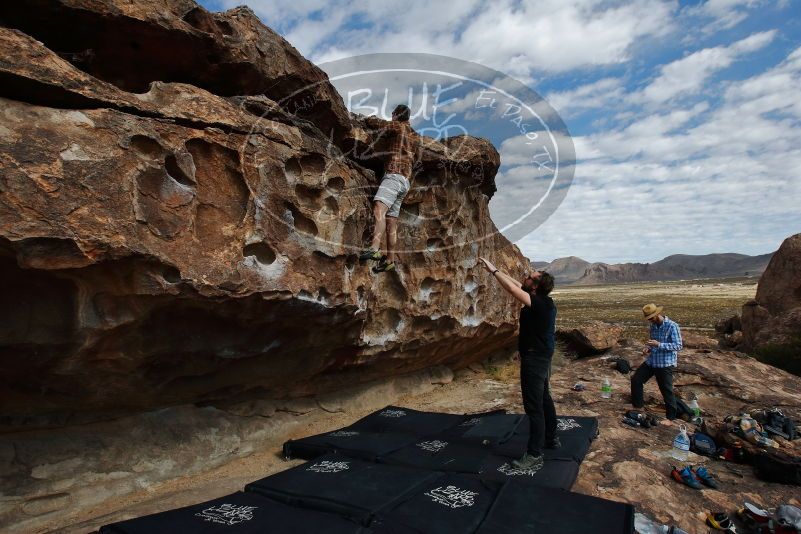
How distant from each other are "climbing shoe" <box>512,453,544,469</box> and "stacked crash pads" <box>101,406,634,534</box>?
0.19 feet

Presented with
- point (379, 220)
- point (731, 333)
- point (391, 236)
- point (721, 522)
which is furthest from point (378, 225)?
point (731, 333)

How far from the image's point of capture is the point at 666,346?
821 centimetres

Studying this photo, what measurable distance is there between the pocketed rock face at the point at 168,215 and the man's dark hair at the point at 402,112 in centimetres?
68

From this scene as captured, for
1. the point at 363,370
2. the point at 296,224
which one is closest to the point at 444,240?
the point at 363,370

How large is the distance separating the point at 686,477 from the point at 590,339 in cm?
911

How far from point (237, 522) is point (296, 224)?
3.40 meters

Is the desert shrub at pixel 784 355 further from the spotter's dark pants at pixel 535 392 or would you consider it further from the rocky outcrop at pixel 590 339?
the spotter's dark pants at pixel 535 392

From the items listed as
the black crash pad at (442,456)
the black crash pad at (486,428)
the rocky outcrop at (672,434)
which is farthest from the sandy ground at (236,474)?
the rocky outcrop at (672,434)

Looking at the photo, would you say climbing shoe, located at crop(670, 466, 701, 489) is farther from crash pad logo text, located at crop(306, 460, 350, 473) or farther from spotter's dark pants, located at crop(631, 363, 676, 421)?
crash pad logo text, located at crop(306, 460, 350, 473)

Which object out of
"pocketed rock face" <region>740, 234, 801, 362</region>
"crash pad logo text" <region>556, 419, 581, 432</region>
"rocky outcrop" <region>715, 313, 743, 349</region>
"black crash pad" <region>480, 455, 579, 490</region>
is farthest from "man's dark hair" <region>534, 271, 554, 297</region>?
"rocky outcrop" <region>715, 313, 743, 349</region>

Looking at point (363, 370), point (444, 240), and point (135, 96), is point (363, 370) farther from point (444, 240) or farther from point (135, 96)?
point (135, 96)

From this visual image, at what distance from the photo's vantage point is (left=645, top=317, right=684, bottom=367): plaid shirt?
26.9 ft

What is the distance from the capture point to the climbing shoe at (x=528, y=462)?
5.39 metres

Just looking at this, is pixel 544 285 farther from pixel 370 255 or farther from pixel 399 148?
pixel 399 148
